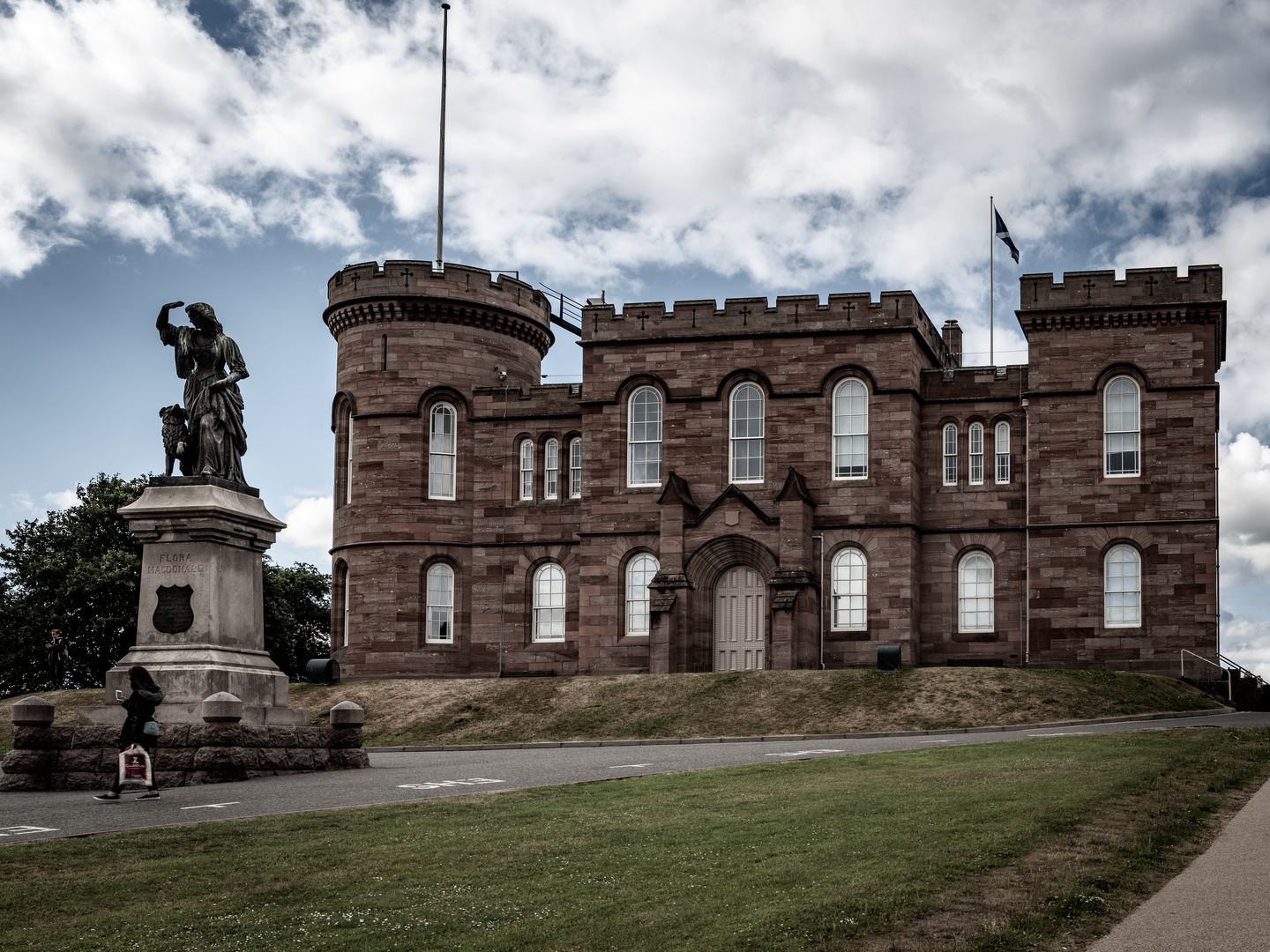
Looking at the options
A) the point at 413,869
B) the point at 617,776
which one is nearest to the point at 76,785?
the point at 617,776

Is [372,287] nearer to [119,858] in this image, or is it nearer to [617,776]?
[617,776]

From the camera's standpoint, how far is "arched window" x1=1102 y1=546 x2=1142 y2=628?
3997 cm

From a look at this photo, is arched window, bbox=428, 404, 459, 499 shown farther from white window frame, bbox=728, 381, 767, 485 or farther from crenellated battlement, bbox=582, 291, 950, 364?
white window frame, bbox=728, 381, 767, 485

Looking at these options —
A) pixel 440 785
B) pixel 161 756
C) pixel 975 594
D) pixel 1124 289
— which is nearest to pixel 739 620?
pixel 975 594

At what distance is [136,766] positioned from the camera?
61.5 ft

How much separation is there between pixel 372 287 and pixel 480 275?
3335mm

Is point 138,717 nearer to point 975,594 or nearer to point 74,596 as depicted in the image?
point 975,594

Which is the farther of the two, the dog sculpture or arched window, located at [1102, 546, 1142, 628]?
arched window, located at [1102, 546, 1142, 628]

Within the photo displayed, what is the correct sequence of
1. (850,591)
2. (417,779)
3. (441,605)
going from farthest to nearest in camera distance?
(441,605)
(850,591)
(417,779)

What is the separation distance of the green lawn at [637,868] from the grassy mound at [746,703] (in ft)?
43.6

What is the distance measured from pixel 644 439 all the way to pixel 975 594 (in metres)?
10.1

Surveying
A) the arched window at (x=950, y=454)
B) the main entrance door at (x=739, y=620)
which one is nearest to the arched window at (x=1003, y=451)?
the arched window at (x=950, y=454)

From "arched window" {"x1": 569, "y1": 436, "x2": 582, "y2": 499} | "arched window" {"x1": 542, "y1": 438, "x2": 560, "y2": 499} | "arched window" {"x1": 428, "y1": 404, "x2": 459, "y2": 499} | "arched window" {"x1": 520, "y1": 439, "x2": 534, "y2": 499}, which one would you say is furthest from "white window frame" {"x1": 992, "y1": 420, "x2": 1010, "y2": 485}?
"arched window" {"x1": 428, "y1": 404, "x2": 459, "y2": 499}

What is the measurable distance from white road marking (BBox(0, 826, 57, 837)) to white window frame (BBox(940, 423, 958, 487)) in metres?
30.3
